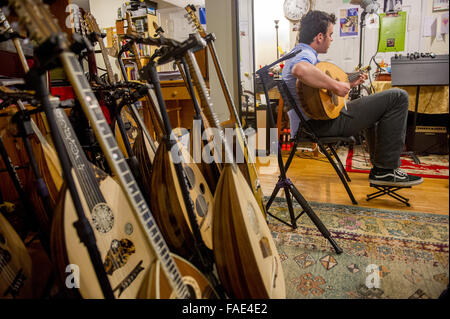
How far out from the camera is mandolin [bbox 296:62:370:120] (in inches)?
67.7

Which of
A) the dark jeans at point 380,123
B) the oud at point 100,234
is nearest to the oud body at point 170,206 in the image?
the oud at point 100,234

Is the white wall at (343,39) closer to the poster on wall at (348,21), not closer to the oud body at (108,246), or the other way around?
the poster on wall at (348,21)

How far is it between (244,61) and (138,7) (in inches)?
76.8

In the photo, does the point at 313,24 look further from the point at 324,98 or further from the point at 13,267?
the point at 13,267

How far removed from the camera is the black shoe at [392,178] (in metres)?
1.66

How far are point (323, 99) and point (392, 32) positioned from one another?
495 millimetres

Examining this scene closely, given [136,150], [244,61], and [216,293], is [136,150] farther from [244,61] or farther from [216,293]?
[244,61]

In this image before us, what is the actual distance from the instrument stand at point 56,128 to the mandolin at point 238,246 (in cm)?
39

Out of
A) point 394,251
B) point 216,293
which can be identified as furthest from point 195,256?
point 394,251

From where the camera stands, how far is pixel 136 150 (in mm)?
1665

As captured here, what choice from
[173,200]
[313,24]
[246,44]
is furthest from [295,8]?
[173,200]

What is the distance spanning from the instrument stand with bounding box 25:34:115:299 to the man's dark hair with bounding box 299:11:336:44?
1400 mm

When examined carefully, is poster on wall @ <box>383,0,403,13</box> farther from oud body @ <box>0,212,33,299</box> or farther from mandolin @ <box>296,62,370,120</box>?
oud body @ <box>0,212,33,299</box>

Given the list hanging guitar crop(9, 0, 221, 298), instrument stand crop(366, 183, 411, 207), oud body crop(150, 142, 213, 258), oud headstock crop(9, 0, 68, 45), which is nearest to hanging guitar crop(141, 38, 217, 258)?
oud body crop(150, 142, 213, 258)
